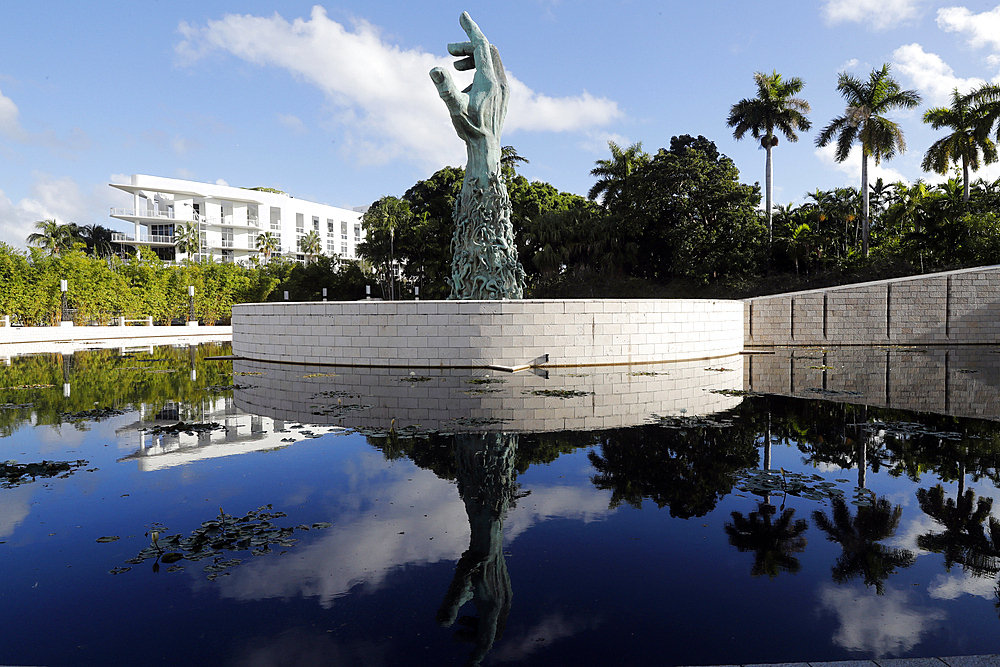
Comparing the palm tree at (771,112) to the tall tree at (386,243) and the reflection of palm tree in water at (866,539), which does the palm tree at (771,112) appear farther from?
the reflection of palm tree in water at (866,539)

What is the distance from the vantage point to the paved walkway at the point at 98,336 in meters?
27.3

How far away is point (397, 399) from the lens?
10188 mm

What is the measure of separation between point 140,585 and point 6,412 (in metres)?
8.13

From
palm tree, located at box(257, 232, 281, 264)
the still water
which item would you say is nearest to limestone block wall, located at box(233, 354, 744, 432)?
the still water

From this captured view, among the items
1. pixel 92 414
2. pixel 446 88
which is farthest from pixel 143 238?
pixel 92 414

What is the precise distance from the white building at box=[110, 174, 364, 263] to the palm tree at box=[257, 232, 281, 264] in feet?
7.67

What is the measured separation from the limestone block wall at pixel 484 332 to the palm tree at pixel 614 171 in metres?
27.0

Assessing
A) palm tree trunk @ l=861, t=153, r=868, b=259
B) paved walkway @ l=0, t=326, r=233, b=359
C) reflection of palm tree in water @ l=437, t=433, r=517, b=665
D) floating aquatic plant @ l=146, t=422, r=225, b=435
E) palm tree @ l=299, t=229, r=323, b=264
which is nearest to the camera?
reflection of palm tree in water @ l=437, t=433, r=517, b=665

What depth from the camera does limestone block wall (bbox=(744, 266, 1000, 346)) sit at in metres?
22.9

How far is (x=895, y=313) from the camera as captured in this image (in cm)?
2322

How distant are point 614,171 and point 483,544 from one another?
4178cm

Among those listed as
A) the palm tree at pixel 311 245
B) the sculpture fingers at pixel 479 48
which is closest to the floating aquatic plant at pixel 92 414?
the sculpture fingers at pixel 479 48

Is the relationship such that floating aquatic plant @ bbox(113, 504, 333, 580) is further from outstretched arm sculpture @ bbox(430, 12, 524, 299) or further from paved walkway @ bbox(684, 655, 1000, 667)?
outstretched arm sculpture @ bbox(430, 12, 524, 299)

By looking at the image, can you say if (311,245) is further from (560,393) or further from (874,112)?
(560,393)
